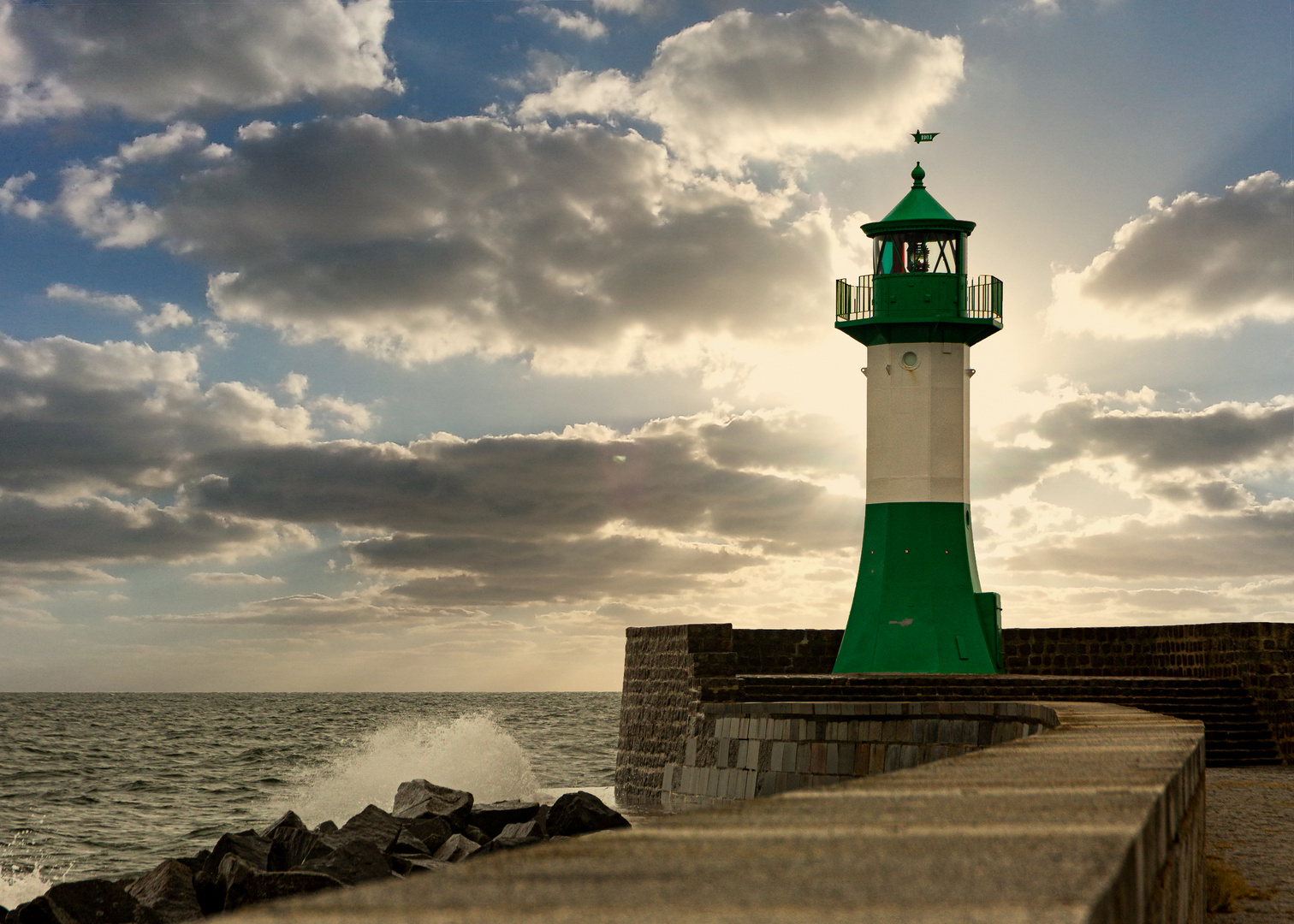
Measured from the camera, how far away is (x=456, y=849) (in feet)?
39.8

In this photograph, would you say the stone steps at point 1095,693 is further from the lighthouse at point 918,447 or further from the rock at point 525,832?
the rock at point 525,832

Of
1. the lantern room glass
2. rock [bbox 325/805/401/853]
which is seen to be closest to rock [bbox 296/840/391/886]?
rock [bbox 325/805/401/853]

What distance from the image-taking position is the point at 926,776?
318 centimetres

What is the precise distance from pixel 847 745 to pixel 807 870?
1073 centimetres

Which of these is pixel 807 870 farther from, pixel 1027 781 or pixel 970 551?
pixel 970 551

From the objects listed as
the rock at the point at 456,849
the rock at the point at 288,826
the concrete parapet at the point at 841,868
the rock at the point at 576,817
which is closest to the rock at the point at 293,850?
the rock at the point at 288,826

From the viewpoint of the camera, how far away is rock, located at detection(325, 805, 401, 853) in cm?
1224

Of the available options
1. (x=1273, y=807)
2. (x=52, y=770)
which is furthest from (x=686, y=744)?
(x=52, y=770)

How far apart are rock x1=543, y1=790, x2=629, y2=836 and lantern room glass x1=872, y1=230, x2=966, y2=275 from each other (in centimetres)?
1154

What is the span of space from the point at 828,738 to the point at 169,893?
231 inches

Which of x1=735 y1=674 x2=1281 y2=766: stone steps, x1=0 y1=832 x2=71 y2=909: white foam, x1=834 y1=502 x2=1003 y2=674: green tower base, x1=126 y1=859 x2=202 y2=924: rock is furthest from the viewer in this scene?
x1=834 y1=502 x2=1003 y2=674: green tower base

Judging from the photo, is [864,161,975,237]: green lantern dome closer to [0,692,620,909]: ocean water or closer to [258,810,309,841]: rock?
[0,692,620,909]: ocean water

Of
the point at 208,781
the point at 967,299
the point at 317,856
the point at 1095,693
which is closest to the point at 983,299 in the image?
the point at 967,299

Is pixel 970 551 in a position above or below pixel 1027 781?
above
